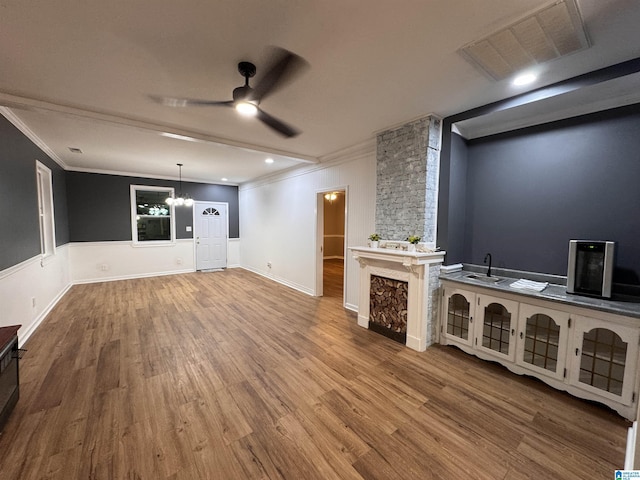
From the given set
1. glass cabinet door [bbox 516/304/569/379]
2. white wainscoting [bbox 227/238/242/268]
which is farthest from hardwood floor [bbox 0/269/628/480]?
white wainscoting [bbox 227/238/242/268]

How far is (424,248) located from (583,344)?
1.57m

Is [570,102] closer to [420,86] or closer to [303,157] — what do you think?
[420,86]

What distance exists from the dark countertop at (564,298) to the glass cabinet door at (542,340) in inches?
5.2

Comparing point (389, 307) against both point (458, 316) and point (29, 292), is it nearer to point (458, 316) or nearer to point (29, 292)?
point (458, 316)

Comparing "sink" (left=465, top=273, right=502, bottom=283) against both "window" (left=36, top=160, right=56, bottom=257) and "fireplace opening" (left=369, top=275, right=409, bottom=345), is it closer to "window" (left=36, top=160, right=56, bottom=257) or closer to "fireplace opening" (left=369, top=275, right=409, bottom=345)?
"fireplace opening" (left=369, top=275, right=409, bottom=345)

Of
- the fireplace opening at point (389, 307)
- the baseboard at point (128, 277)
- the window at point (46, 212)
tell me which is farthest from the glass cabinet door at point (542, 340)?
the baseboard at point (128, 277)

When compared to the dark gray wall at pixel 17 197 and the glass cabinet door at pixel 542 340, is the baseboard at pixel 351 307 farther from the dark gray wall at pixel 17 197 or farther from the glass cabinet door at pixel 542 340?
the dark gray wall at pixel 17 197

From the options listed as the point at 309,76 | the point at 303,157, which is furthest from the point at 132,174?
the point at 309,76

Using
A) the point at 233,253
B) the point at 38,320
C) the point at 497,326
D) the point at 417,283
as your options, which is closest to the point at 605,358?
the point at 497,326

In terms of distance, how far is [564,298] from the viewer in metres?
2.24

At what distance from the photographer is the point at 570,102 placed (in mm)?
2461

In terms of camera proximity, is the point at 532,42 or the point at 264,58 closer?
the point at 532,42

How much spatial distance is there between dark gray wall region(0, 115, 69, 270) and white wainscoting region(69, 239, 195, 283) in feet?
8.88

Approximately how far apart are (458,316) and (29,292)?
224 inches
